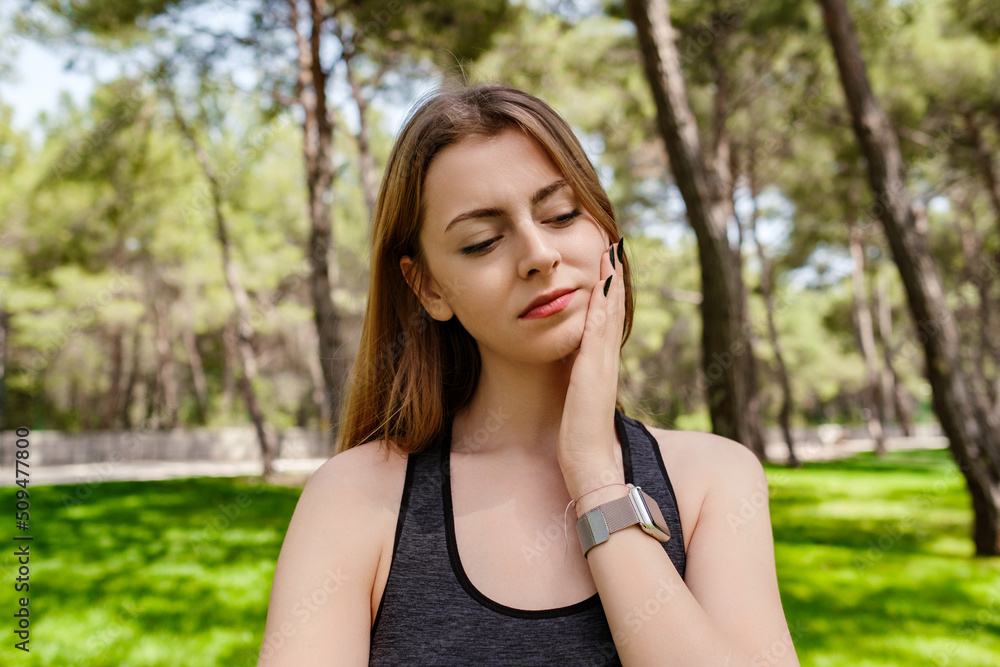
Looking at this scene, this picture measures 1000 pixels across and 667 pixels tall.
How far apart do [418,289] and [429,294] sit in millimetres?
38

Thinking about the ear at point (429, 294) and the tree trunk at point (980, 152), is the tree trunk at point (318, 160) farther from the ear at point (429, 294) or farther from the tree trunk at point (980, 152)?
the tree trunk at point (980, 152)

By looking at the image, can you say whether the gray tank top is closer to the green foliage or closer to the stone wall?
the green foliage

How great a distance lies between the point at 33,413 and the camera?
29.3 m

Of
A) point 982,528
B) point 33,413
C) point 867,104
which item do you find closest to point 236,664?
point 982,528

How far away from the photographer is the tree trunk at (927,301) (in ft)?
23.3

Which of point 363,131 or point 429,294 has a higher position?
point 363,131

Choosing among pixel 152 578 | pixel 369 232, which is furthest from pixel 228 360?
pixel 369 232

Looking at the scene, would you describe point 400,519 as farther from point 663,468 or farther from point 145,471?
point 145,471

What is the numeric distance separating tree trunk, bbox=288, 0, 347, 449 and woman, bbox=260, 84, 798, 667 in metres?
8.92

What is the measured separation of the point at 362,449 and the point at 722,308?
4.60m

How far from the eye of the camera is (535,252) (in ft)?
4.96

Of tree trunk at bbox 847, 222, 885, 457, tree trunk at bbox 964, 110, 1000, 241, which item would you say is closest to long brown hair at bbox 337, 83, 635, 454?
tree trunk at bbox 964, 110, 1000, 241

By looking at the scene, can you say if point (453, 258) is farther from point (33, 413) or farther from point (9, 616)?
point (33, 413)

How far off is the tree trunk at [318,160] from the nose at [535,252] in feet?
30.1
